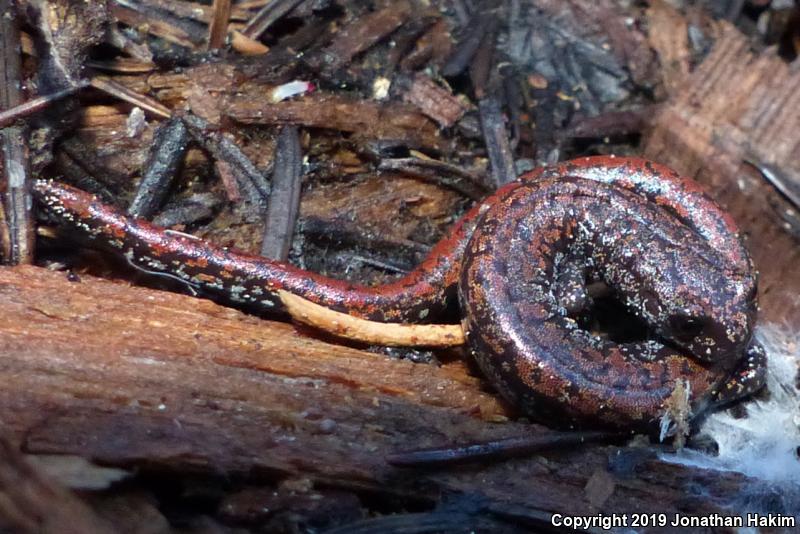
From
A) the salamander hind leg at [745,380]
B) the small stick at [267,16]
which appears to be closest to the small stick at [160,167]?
the small stick at [267,16]

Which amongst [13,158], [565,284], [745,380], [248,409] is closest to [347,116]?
[565,284]

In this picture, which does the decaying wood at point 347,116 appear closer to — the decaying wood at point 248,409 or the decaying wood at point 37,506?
the decaying wood at point 248,409

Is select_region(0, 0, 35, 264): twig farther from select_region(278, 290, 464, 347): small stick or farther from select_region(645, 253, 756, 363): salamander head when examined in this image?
select_region(645, 253, 756, 363): salamander head

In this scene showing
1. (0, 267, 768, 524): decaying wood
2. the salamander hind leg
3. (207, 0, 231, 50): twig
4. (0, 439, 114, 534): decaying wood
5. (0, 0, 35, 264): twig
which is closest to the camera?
(0, 439, 114, 534): decaying wood

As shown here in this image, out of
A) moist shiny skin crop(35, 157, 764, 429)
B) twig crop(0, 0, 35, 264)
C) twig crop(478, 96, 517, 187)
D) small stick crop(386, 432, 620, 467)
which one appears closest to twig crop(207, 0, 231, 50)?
twig crop(0, 0, 35, 264)

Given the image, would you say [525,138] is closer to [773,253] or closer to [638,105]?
[638,105]

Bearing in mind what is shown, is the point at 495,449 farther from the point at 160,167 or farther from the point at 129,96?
the point at 129,96
